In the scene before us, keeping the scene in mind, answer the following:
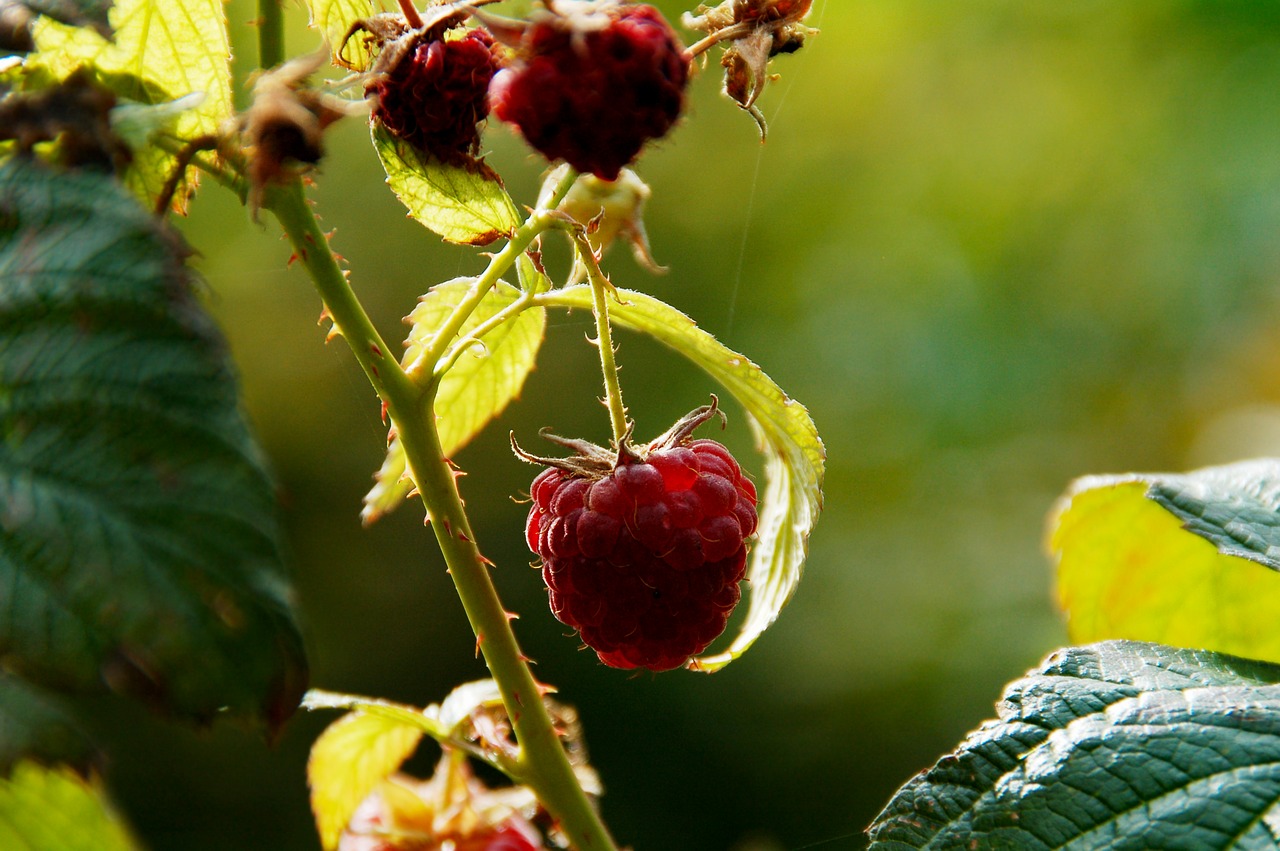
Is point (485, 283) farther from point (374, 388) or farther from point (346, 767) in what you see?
point (346, 767)

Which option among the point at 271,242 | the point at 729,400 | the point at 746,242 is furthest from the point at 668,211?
the point at 271,242

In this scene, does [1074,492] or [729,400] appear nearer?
[1074,492]

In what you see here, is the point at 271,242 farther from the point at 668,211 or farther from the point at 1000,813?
the point at 1000,813

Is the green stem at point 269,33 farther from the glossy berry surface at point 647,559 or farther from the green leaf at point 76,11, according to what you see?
the glossy berry surface at point 647,559

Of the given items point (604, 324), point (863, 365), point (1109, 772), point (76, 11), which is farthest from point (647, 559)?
point (863, 365)

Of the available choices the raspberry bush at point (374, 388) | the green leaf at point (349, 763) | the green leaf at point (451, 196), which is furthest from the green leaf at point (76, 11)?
the green leaf at point (349, 763)

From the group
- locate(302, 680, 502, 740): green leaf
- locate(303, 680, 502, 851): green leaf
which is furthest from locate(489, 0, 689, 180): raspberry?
locate(303, 680, 502, 851): green leaf

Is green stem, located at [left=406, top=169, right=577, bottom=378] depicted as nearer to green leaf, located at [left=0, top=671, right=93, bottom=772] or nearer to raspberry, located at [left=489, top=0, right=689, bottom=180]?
raspberry, located at [left=489, top=0, right=689, bottom=180]
